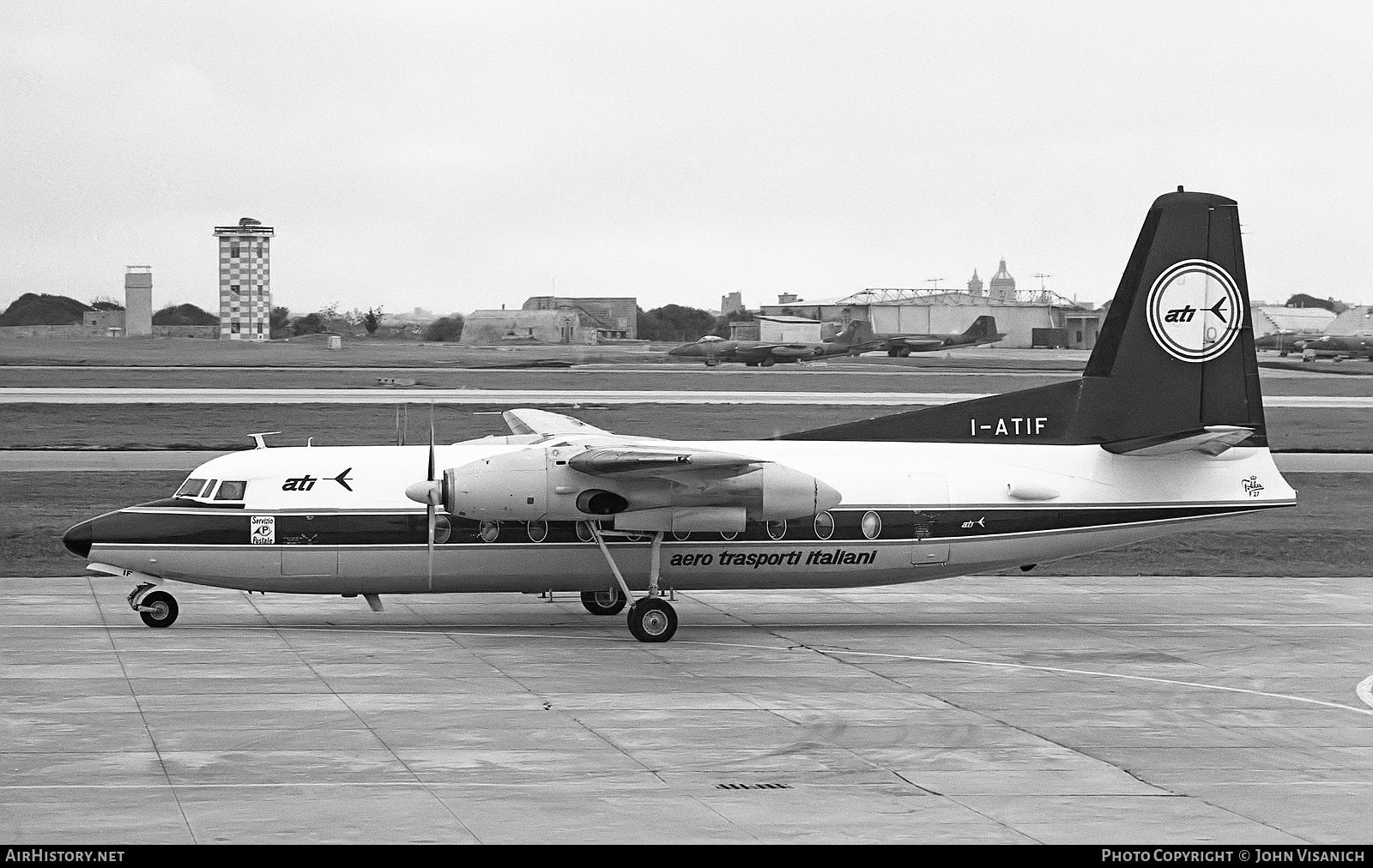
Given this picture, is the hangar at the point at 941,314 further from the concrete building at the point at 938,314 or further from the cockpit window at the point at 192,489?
the cockpit window at the point at 192,489

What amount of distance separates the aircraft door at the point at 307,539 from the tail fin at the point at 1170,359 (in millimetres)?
7802

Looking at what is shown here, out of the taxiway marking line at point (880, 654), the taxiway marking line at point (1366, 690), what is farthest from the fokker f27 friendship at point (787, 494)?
the taxiway marking line at point (1366, 690)

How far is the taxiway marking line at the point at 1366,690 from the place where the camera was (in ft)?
59.7

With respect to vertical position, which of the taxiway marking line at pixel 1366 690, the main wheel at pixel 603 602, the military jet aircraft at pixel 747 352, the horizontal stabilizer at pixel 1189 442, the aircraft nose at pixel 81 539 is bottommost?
the taxiway marking line at pixel 1366 690

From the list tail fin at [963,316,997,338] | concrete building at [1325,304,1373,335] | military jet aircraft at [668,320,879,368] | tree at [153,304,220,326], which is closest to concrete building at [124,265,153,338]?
tree at [153,304,220,326]

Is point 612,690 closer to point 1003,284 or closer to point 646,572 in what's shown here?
point 646,572

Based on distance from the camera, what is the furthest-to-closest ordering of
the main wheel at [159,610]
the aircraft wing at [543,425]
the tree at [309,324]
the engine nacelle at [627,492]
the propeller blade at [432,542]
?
the tree at [309,324], the aircraft wing at [543,425], the main wheel at [159,610], the propeller blade at [432,542], the engine nacelle at [627,492]

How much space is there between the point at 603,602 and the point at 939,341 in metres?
84.2

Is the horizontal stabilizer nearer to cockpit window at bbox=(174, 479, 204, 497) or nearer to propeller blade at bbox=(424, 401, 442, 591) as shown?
propeller blade at bbox=(424, 401, 442, 591)

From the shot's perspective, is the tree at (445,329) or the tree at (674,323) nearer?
the tree at (445,329)

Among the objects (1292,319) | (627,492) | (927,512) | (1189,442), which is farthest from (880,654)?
(1292,319)

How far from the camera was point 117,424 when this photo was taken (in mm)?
52719

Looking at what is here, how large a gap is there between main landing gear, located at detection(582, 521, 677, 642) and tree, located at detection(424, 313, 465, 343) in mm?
68744

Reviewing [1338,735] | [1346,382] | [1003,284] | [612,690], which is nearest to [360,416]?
[612,690]
